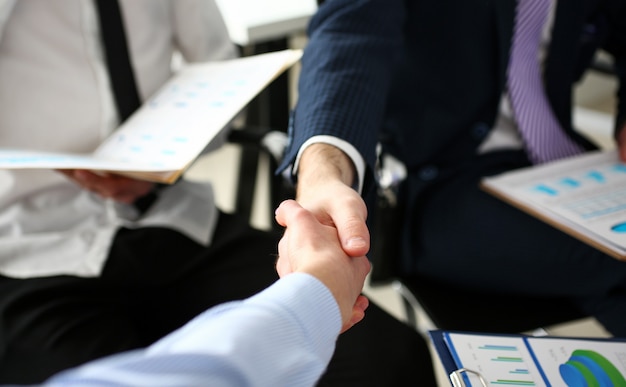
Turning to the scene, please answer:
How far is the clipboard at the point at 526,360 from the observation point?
18.5 inches

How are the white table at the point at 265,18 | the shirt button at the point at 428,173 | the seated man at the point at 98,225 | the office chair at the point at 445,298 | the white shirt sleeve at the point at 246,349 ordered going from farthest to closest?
1. the white table at the point at 265,18
2. the shirt button at the point at 428,173
3. the office chair at the point at 445,298
4. the seated man at the point at 98,225
5. the white shirt sleeve at the point at 246,349

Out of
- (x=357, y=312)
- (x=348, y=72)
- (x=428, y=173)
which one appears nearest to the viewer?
(x=357, y=312)

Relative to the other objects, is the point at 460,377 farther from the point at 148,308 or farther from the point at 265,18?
the point at 265,18

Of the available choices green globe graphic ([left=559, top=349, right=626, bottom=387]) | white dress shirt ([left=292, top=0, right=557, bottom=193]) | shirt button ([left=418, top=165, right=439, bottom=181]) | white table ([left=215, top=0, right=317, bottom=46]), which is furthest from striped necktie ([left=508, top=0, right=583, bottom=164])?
green globe graphic ([left=559, top=349, right=626, bottom=387])

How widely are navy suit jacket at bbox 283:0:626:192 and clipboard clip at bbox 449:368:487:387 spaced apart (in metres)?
0.39

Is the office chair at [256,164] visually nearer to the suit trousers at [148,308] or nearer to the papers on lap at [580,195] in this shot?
the suit trousers at [148,308]

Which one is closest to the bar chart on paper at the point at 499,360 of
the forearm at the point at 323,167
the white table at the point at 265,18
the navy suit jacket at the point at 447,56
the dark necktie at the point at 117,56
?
the forearm at the point at 323,167

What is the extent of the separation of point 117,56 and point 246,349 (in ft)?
2.14

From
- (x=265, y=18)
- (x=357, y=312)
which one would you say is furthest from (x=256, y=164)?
(x=357, y=312)

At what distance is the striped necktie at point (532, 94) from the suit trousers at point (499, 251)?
0.07m

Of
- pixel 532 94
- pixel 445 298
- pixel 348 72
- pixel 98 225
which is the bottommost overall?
pixel 445 298

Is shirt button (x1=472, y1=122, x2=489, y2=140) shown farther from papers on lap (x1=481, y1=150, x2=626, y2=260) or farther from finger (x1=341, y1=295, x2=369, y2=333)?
finger (x1=341, y1=295, x2=369, y2=333)

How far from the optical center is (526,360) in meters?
0.50

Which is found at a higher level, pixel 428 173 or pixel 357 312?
pixel 357 312
